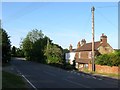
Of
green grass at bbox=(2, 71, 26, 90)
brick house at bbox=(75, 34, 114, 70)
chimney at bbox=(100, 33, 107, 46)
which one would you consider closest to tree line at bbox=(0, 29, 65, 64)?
→ brick house at bbox=(75, 34, 114, 70)

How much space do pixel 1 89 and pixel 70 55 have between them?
253ft

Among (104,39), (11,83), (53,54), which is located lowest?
(11,83)

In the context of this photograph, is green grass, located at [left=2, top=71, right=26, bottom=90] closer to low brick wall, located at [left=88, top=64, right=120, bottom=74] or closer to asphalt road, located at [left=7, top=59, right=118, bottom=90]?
asphalt road, located at [left=7, top=59, right=118, bottom=90]

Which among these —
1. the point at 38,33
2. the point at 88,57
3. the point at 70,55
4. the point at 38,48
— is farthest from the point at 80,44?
the point at 38,33

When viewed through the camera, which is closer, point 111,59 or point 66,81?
point 66,81

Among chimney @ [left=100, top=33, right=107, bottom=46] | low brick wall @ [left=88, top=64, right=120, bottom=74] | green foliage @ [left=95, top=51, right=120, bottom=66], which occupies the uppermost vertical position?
chimney @ [left=100, top=33, right=107, bottom=46]

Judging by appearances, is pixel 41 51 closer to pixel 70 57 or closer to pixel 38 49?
pixel 38 49

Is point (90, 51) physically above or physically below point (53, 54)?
above

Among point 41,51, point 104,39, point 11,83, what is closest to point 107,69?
point 104,39

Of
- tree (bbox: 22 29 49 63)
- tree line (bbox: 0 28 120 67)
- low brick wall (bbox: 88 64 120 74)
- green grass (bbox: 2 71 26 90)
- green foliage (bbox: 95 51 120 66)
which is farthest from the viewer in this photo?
tree (bbox: 22 29 49 63)

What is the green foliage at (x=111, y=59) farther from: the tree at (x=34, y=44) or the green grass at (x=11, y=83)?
the tree at (x=34, y=44)

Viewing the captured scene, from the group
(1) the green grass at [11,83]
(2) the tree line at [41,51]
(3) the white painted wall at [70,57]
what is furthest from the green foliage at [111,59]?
(3) the white painted wall at [70,57]

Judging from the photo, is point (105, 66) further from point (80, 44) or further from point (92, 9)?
point (80, 44)

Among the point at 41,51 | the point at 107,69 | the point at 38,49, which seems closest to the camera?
the point at 107,69
